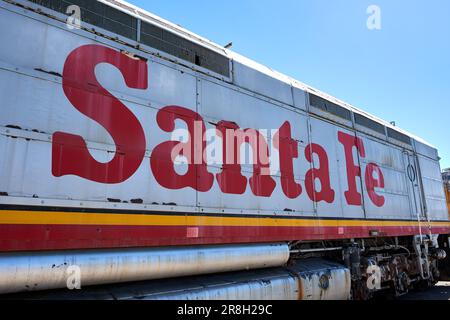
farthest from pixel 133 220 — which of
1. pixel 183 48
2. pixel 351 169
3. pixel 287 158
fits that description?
pixel 351 169

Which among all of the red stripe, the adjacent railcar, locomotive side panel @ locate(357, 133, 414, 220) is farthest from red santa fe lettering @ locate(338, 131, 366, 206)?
the red stripe

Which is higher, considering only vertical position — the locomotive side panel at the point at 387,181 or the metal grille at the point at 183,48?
the metal grille at the point at 183,48

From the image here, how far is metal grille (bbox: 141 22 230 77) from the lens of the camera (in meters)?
4.13

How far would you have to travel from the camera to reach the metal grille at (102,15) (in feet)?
11.1

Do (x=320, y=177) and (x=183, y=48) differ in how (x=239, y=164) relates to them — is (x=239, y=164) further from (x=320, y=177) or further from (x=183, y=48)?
(x=320, y=177)

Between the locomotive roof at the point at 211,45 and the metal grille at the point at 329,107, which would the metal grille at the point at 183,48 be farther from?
the metal grille at the point at 329,107

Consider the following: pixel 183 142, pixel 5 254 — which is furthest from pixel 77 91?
pixel 5 254

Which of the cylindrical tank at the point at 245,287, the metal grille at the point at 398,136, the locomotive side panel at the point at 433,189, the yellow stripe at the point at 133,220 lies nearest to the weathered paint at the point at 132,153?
the yellow stripe at the point at 133,220

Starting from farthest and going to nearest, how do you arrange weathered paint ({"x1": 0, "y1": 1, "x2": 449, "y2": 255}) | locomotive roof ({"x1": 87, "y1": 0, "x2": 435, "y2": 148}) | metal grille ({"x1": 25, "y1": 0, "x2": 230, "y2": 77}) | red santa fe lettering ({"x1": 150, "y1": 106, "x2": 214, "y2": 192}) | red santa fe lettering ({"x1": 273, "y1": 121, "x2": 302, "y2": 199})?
red santa fe lettering ({"x1": 273, "y1": 121, "x2": 302, "y2": 199}) → locomotive roof ({"x1": 87, "y1": 0, "x2": 435, "y2": 148}) → red santa fe lettering ({"x1": 150, "y1": 106, "x2": 214, "y2": 192}) → metal grille ({"x1": 25, "y1": 0, "x2": 230, "y2": 77}) → weathered paint ({"x1": 0, "y1": 1, "x2": 449, "y2": 255})

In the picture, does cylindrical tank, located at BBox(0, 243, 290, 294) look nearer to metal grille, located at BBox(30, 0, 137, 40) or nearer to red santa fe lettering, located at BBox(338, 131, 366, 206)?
metal grille, located at BBox(30, 0, 137, 40)

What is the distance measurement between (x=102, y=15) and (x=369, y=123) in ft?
20.0

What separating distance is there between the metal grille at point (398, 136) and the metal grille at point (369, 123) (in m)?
0.40

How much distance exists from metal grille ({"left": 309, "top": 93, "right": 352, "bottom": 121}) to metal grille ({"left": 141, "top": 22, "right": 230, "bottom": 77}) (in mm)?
2067
